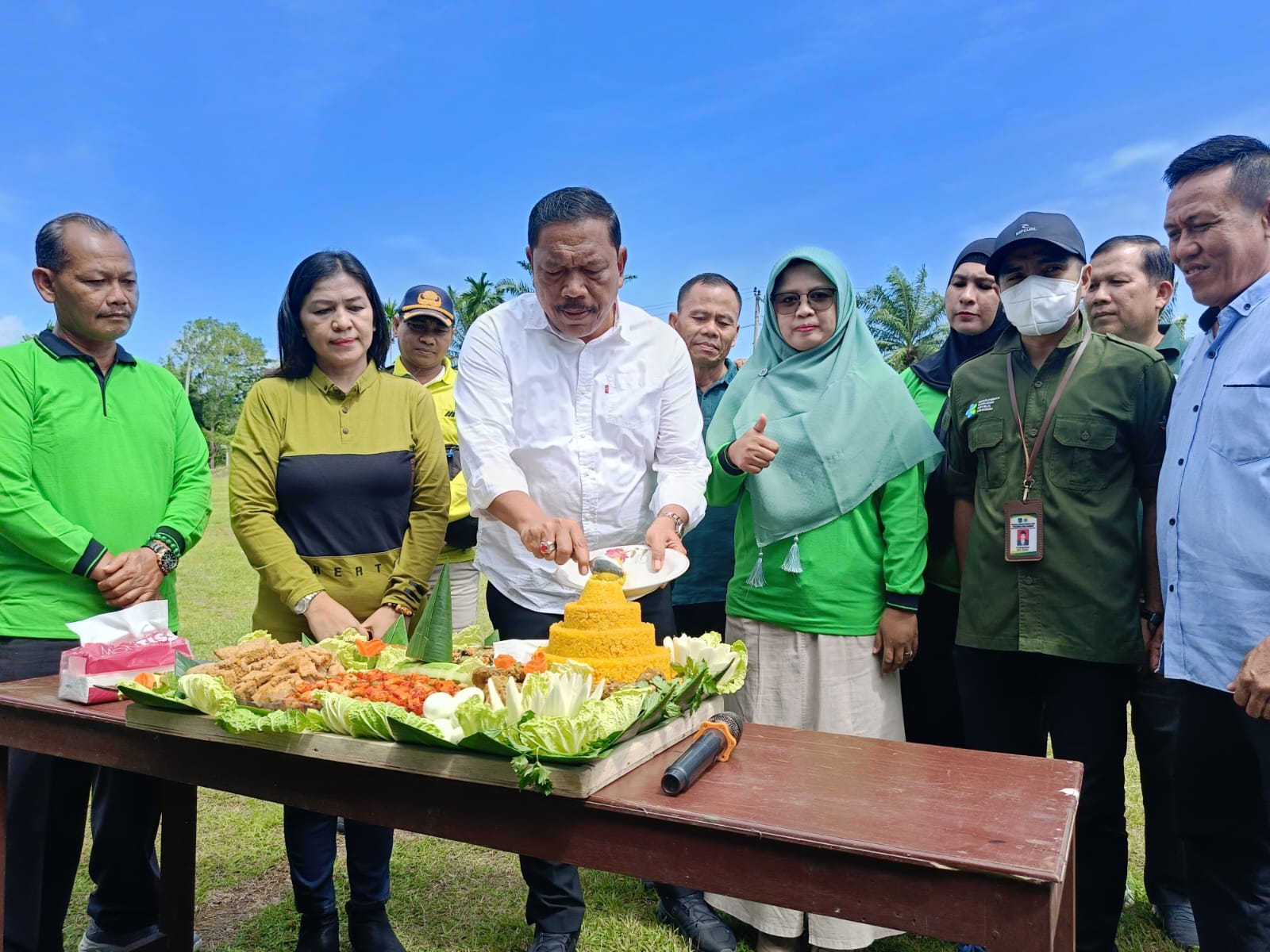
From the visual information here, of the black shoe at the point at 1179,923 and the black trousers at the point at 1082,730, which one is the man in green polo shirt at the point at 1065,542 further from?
the black shoe at the point at 1179,923

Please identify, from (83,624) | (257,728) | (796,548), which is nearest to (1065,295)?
(796,548)

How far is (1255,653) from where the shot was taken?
2332 millimetres

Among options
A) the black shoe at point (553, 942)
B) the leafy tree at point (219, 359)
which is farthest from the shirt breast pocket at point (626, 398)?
the leafy tree at point (219, 359)

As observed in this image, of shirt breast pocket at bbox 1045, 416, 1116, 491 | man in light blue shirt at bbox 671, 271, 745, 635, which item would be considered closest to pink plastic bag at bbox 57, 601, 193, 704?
man in light blue shirt at bbox 671, 271, 745, 635

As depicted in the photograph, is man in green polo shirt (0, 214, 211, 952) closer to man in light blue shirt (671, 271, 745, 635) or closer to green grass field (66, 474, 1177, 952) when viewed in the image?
green grass field (66, 474, 1177, 952)

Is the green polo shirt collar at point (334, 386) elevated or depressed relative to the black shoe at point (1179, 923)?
elevated

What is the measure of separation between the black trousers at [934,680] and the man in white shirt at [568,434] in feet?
3.86

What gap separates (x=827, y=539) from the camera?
3.31 meters

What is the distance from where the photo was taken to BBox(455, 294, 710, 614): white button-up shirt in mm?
3102

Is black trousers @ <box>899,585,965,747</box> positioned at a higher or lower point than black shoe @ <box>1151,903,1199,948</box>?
higher

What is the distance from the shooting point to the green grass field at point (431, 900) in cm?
347

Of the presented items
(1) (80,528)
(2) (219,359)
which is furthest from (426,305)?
(2) (219,359)

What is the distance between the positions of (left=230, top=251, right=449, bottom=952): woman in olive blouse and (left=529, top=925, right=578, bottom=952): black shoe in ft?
1.81

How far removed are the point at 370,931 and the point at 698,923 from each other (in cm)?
121
